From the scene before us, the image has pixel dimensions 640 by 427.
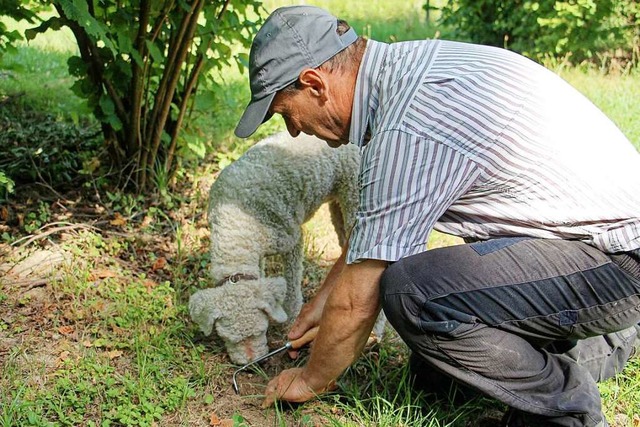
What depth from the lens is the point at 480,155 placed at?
2.33 metres

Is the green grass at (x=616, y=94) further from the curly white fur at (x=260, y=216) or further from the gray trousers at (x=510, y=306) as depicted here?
the gray trousers at (x=510, y=306)

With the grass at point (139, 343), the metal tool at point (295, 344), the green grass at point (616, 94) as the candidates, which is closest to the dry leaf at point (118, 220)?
the grass at point (139, 343)

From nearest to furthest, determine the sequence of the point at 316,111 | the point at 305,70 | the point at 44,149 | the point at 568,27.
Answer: the point at 305,70
the point at 316,111
the point at 44,149
the point at 568,27

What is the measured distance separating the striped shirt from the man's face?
65 millimetres

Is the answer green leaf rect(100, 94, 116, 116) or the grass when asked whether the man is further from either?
green leaf rect(100, 94, 116, 116)

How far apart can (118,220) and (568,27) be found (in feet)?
19.4

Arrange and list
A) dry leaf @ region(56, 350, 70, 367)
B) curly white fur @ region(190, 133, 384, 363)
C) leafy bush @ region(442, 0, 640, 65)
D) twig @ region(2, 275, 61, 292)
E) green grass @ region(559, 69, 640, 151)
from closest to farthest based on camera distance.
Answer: dry leaf @ region(56, 350, 70, 367) → curly white fur @ region(190, 133, 384, 363) → twig @ region(2, 275, 61, 292) → green grass @ region(559, 69, 640, 151) → leafy bush @ region(442, 0, 640, 65)

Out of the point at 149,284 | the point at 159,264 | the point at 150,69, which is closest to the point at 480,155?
the point at 149,284

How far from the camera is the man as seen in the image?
2.33 meters

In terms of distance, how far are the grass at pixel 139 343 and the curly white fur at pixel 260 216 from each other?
0.21 metres

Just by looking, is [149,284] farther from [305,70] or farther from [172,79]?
[305,70]

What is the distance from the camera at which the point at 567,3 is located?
8.00 metres

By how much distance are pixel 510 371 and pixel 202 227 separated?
8.04 ft

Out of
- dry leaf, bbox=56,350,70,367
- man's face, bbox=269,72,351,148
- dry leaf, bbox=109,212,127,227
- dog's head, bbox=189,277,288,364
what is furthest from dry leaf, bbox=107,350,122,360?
man's face, bbox=269,72,351,148
